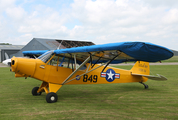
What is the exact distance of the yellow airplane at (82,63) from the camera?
13.8ft

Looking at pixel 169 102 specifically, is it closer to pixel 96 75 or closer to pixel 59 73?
pixel 96 75

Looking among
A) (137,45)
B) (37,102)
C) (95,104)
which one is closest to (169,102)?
(95,104)

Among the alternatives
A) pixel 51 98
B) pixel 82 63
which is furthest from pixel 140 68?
pixel 51 98

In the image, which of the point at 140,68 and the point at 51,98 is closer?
the point at 51,98

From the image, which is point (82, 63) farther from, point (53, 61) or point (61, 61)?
point (53, 61)

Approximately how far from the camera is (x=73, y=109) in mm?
5125

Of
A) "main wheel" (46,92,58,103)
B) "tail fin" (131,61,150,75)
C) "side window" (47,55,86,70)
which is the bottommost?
"main wheel" (46,92,58,103)

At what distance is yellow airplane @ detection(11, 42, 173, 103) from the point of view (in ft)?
13.8

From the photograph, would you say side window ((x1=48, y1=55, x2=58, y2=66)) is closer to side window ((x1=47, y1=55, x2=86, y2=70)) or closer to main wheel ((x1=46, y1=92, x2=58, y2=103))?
side window ((x1=47, y1=55, x2=86, y2=70))

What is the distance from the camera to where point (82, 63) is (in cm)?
586

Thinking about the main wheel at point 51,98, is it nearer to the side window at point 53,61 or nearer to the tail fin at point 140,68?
the side window at point 53,61

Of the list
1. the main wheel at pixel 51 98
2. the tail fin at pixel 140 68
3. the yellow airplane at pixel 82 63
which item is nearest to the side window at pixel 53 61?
the yellow airplane at pixel 82 63

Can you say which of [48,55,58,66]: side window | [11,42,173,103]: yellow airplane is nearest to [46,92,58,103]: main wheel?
[11,42,173,103]: yellow airplane

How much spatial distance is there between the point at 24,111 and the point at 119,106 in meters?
3.18
